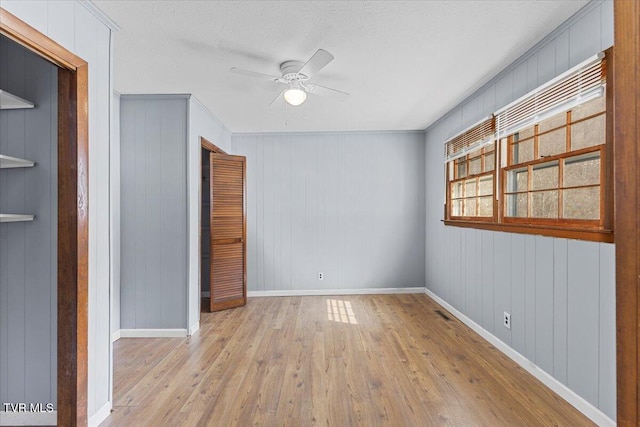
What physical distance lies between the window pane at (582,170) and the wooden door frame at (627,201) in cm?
196

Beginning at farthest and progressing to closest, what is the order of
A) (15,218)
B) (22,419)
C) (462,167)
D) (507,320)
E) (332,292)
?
(332,292), (462,167), (507,320), (22,419), (15,218)

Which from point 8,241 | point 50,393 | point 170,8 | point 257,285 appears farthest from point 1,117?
point 257,285

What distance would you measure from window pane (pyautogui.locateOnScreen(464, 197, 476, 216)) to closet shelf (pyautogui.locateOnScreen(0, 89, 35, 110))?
3.95 meters

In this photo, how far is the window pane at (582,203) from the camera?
2.16 m

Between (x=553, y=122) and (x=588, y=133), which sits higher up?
(x=553, y=122)

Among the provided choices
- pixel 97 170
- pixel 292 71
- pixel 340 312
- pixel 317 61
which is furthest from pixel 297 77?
pixel 340 312

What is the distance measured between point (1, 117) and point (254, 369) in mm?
2482

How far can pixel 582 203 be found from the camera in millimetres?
2264

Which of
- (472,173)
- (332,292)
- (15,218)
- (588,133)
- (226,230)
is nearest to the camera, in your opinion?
(15,218)

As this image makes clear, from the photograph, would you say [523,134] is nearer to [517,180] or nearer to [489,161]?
[517,180]

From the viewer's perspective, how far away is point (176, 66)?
117 inches

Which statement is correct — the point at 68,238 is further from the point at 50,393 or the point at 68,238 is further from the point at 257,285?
the point at 257,285

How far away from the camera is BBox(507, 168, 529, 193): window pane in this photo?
2889mm

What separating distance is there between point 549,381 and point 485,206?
1704mm
